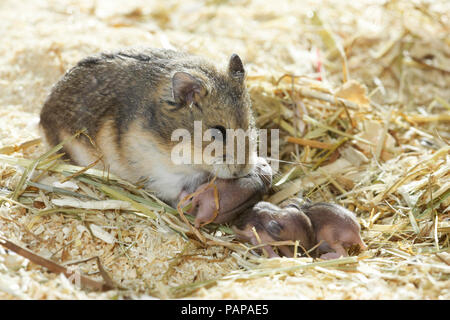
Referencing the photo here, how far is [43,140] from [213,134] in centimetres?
165

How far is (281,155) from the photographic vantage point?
192 inches

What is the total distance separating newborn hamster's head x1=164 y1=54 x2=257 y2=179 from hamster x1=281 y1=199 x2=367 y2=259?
24.7 inches

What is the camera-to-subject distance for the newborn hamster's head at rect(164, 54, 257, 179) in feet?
11.5

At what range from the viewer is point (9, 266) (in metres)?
3.13

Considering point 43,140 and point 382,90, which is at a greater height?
point 382,90

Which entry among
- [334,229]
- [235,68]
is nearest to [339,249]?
[334,229]

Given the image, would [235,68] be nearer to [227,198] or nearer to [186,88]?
[186,88]

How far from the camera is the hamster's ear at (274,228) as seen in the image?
11.9 ft

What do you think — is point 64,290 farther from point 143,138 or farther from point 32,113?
point 32,113

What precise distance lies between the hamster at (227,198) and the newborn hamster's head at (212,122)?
18cm

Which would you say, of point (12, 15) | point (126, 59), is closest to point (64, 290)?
point (126, 59)

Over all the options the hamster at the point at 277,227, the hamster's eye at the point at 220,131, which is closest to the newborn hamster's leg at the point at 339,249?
the hamster at the point at 277,227

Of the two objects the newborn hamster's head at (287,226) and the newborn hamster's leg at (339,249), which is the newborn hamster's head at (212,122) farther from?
the newborn hamster's leg at (339,249)
